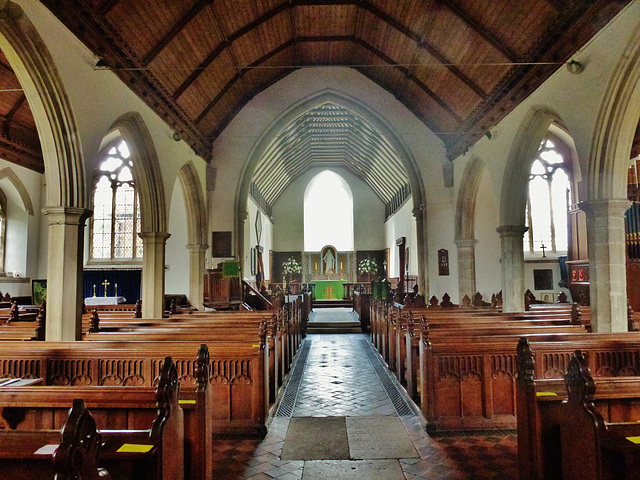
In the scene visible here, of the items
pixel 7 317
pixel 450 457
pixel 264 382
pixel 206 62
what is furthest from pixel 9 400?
pixel 206 62

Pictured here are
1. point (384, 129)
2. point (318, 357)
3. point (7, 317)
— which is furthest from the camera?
point (384, 129)

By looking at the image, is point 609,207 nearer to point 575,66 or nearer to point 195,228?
point 575,66

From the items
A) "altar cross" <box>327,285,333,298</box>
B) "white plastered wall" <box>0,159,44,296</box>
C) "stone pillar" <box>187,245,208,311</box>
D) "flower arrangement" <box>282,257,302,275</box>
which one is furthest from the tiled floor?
"flower arrangement" <box>282,257,302,275</box>

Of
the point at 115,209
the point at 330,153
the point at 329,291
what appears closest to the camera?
the point at 115,209

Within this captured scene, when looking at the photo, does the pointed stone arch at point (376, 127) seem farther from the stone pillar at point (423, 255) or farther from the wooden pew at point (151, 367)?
the wooden pew at point (151, 367)

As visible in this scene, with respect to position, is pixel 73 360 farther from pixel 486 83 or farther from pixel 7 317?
pixel 486 83

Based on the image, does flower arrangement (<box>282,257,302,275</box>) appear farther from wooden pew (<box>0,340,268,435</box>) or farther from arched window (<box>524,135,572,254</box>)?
wooden pew (<box>0,340,268,435</box>)

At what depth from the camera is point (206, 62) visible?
350 inches

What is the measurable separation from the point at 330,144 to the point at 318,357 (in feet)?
38.5

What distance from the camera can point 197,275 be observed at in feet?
37.6

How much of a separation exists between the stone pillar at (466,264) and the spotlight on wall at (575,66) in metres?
5.96

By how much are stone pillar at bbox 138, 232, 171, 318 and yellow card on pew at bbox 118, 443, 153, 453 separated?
7077 millimetres

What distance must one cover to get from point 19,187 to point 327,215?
13818 millimetres

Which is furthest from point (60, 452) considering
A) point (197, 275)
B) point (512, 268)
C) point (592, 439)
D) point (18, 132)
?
point (18, 132)
